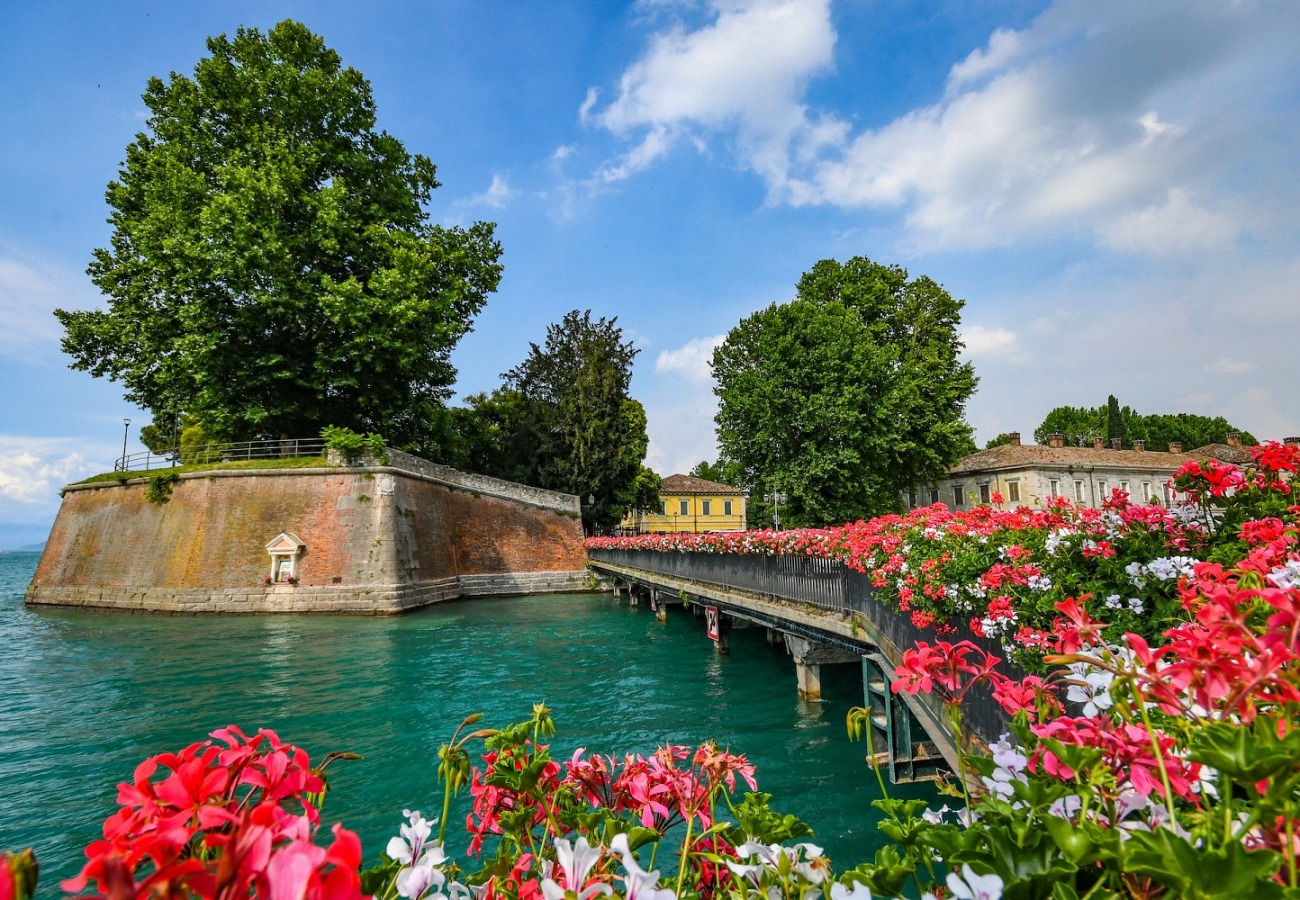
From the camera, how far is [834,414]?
23.7 meters

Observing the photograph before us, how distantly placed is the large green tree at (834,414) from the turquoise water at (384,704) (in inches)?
300

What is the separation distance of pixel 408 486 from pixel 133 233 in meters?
13.5

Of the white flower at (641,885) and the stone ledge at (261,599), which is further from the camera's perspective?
the stone ledge at (261,599)

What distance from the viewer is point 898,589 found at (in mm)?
6801

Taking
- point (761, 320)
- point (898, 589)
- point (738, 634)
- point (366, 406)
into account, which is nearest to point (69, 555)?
point (366, 406)

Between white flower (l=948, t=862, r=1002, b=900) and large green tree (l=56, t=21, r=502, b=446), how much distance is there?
25.6 m

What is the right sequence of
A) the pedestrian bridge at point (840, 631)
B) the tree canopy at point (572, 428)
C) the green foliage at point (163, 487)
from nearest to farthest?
the pedestrian bridge at point (840, 631) → the green foliage at point (163, 487) → the tree canopy at point (572, 428)

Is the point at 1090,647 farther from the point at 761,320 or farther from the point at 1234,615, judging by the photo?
the point at 761,320

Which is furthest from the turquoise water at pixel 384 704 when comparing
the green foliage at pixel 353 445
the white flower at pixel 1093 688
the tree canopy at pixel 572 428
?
the tree canopy at pixel 572 428

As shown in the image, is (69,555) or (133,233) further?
(69,555)

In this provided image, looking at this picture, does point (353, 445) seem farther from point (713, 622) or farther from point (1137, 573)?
point (1137, 573)

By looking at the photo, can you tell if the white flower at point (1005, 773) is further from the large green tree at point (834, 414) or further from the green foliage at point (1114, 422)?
the green foliage at point (1114, 422)

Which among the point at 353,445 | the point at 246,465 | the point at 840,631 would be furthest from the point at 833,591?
the point at 246,465

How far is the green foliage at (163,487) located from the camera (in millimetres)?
25656
